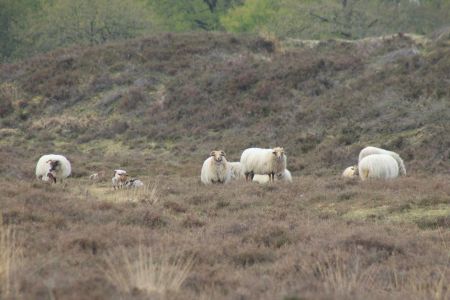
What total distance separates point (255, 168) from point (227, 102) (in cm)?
1507

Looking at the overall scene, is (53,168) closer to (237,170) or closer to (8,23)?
(237,170)

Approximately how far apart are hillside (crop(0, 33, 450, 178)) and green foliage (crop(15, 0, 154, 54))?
8.16 m

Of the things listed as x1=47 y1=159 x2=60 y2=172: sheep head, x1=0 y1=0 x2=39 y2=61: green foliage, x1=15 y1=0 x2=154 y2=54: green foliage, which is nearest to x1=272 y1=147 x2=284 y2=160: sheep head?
x1=47 y1=159 x2=60 y2=172: sheep head

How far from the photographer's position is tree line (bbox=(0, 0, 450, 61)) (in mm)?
53344

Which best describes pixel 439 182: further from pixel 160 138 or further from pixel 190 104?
pixel 190 104

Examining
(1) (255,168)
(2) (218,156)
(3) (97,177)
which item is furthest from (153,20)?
(2) (218,156)

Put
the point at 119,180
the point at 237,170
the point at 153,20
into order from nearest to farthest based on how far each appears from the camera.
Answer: the point at 119,180 < the point at 237,170 < the point at 153,20

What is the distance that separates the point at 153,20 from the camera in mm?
57094

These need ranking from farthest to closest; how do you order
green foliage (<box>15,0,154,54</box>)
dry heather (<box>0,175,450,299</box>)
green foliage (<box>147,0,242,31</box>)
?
green foliage (<box>147,0,242,31</box>) → green foliage (<box>15,0,154,54</box>) → dry heather (<box>0,175,450,299</box>)

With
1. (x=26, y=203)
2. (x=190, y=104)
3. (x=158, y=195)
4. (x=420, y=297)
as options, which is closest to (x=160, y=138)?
(x=190, y=104)

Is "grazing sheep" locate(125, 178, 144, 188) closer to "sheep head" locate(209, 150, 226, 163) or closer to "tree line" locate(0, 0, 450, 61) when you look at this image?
"sheep head" locate(209, 150, 226, 163)

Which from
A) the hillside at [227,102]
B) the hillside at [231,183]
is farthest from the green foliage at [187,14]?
the hillside at [231,183]

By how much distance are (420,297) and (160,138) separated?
2623 cm

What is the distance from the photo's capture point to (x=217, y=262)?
9.54 m
